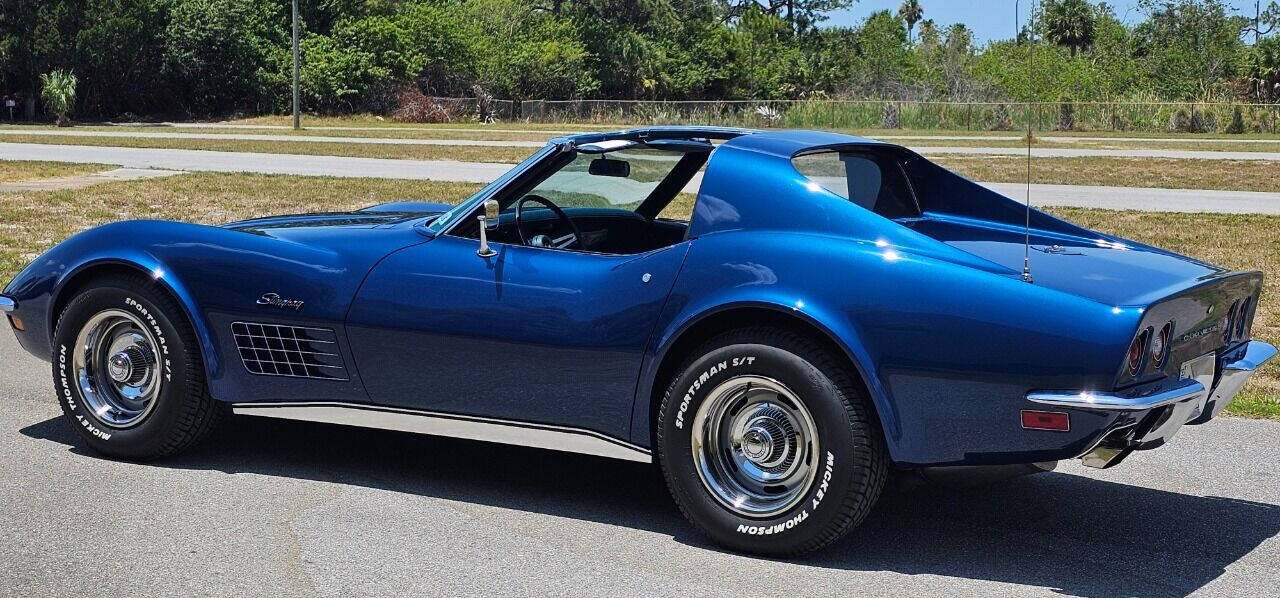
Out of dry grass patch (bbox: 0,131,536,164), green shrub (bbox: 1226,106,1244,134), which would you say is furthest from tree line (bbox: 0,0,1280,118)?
dry grass patch (bbox: 0,131,536,164)

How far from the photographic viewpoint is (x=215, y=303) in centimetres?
509

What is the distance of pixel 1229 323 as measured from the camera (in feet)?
15.0

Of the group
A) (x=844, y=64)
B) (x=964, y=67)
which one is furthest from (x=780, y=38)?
(x=964, y=67)

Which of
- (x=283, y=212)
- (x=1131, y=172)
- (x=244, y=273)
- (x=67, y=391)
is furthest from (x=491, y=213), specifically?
(x=1131, y=172)

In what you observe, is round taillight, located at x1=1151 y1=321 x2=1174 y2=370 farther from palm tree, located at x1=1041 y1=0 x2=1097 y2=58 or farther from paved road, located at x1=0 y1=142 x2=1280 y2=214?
palm tree, located at x1=1041 y1=0 x2=1097 y2=58

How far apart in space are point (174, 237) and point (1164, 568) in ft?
12.0

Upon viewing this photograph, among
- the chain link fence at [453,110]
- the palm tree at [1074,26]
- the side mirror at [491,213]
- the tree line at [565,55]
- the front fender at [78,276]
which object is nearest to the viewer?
the side mirror at [491,213]

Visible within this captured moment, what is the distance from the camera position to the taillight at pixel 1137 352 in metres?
3.89

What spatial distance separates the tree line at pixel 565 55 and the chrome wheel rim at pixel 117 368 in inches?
1487

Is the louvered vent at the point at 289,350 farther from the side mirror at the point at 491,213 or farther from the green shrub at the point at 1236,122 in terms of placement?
the green shrub at the point at 1236,122

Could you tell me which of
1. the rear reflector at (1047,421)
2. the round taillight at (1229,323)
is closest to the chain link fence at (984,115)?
the round taillight at (1229,323)

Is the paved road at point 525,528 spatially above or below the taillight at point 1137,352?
below

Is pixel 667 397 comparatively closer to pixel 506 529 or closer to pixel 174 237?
pixel 506 529

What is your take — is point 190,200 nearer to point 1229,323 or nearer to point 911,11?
point 1229,323
